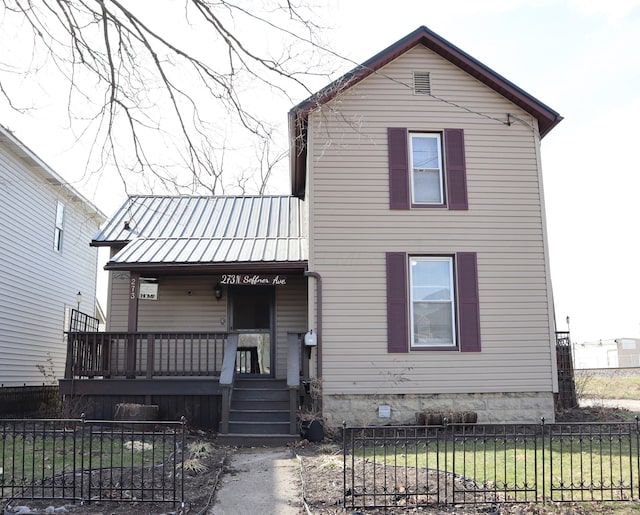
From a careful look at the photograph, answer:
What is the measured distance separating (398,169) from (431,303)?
8.73 feet

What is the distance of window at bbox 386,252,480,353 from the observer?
12586mm

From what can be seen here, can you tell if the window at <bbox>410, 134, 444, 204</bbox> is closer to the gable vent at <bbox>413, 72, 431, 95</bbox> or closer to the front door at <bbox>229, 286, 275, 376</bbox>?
the gable vent at <bbox>413, 72, 431, 95</bbox>

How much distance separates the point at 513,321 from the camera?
12797mm

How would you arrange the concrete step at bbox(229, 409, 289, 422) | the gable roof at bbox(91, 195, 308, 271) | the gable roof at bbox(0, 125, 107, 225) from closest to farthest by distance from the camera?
the concrete step at bbox(229, 409, 289, 422) < the gable roof at bbox(91, 195, 308, 271) < the gable roof at bbox(0, 125, 107, 225)

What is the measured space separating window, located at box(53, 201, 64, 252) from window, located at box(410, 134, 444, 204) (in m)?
12.3

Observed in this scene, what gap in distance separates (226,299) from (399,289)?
426cm

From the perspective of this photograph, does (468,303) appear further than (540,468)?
Yes

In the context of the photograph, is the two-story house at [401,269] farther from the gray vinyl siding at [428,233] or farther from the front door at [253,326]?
the front door at [253,326]

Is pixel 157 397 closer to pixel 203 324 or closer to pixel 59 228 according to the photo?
pixel 203 324

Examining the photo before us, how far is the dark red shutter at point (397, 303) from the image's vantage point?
492 inches

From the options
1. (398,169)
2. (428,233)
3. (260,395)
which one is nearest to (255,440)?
(260,395)

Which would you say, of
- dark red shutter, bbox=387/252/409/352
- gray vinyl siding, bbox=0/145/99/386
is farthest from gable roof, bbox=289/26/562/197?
gray vinyl siding, bbox=0/145/99/386

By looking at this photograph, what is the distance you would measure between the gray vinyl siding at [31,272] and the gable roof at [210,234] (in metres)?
1.80

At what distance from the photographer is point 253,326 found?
49.1 ft
